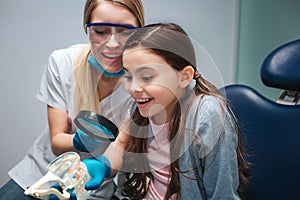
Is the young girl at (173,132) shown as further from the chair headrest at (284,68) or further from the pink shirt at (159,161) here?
the chair headrest at (284,68)

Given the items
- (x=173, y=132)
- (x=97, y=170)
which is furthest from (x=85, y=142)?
(x=173, y=132)

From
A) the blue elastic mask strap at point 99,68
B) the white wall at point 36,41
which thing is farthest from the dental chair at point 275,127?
the white wall at point 36,41

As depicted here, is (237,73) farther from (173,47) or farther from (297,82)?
(173,47)

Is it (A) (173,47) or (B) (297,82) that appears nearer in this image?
(A) (173,47)

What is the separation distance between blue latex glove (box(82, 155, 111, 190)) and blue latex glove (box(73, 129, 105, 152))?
0.03m

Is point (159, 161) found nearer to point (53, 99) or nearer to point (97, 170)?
point (97, 170)

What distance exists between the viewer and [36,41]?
4.82 ft

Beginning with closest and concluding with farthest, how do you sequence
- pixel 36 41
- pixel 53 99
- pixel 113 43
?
1. pixel 113 43
2. pixel 53 99
3. pixel 36 41

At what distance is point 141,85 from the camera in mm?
720

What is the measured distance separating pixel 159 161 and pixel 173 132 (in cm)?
10

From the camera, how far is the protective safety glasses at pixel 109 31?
0.82m

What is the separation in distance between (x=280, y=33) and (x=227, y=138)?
2.67 ft

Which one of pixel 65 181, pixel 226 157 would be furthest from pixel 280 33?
pixel 65 181

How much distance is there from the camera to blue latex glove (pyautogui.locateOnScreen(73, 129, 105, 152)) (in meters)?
0.78
